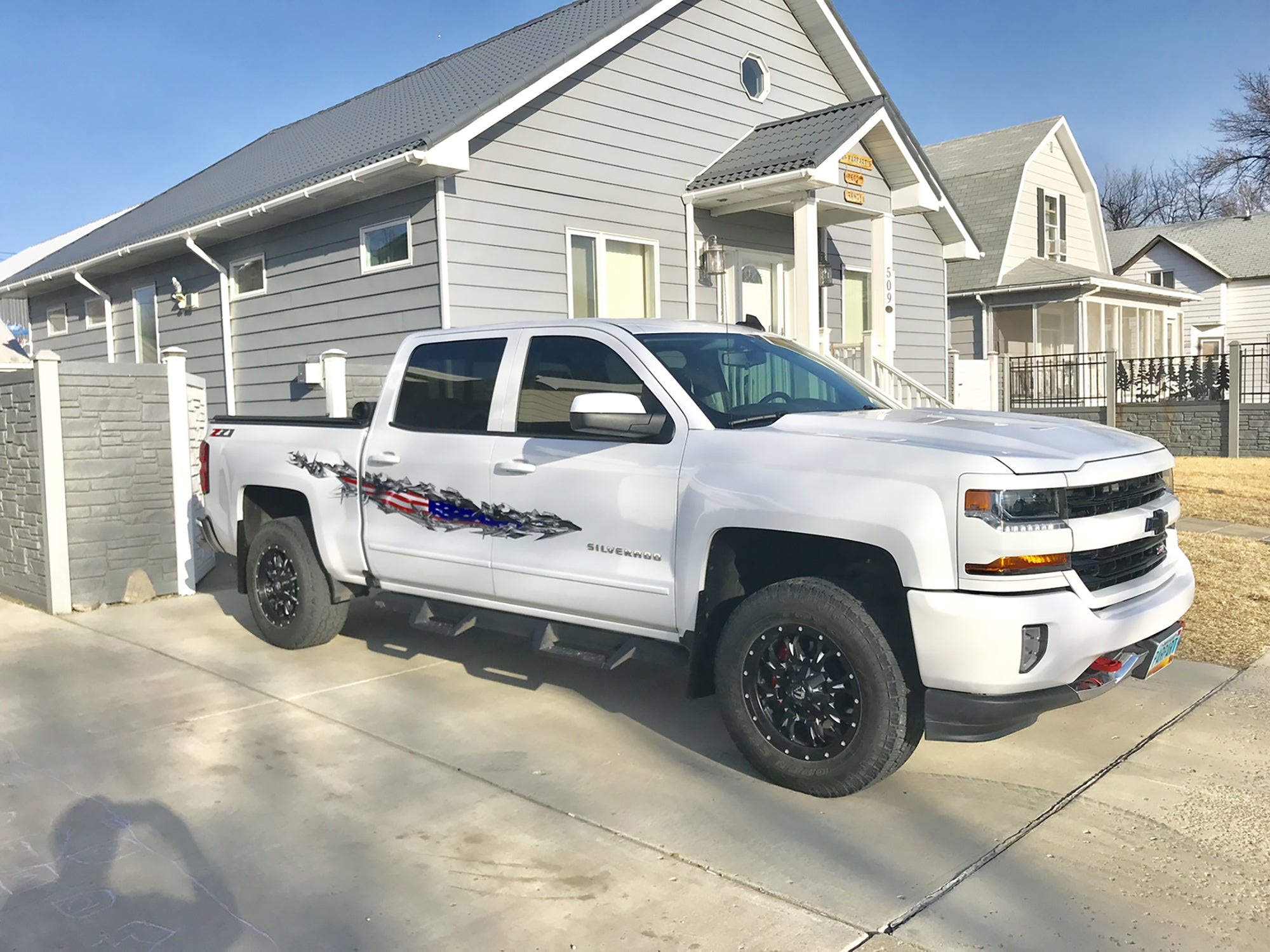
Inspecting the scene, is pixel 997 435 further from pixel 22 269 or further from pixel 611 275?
pixel 22 269

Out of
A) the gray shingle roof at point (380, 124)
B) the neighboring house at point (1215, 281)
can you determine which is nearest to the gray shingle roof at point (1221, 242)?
the neighboring house at point (1215, 281)

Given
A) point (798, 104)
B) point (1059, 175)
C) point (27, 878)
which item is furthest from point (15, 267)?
point (27, 878)

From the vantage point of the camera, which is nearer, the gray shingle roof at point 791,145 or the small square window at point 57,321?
the gray shingle roof at point 791,145

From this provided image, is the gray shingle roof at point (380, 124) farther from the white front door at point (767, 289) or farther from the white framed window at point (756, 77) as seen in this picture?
the white front door at point (767, 289)

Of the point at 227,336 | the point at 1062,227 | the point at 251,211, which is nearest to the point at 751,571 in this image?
the point at 251,211

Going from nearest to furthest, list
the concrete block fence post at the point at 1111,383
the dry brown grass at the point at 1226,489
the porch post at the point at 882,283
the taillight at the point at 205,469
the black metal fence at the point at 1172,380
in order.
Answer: the taillight at the point at 205,469, the dry brown grass at the point at 1226,489, the porch post at the point at 882,283, the black metal fence at the point at 1172,380, the concrete block fence post at the point at 1111,383

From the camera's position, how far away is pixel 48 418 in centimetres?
775

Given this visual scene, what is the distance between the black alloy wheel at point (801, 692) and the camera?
4.12 metres

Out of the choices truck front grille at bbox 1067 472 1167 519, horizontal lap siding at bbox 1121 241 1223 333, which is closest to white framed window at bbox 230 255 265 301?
truck front grille at bbox 1067 472 1167 519

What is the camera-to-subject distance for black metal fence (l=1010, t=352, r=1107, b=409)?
20.1m

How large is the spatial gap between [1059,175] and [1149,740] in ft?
86.6

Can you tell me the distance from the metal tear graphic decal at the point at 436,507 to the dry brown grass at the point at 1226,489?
8499 mm

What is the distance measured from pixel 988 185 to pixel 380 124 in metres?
18.2

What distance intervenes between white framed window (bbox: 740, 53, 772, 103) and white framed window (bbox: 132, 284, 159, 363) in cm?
922
